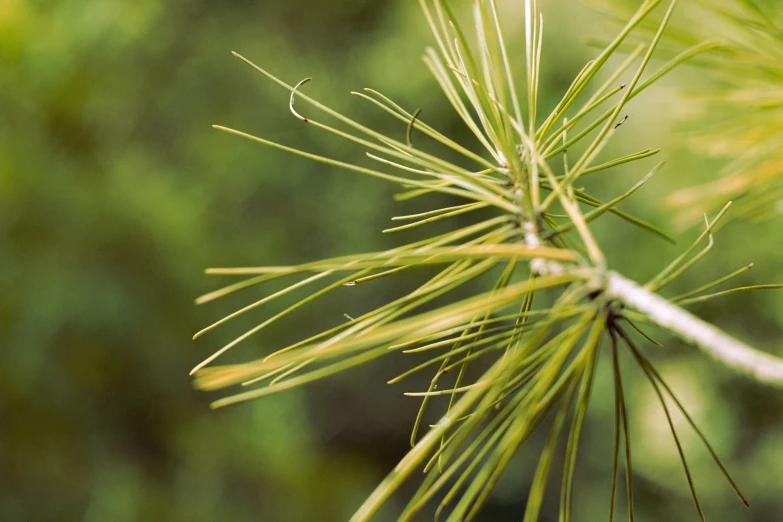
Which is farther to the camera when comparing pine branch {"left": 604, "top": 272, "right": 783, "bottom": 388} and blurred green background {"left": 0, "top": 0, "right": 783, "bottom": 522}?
blurred green background {"left": 0, "top": 0, "right": 783, "bottom": 522}

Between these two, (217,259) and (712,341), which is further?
(217,259)

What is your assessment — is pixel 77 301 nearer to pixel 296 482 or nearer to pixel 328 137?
pixel 296 482

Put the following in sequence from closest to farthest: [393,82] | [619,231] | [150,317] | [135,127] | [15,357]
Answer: [15,357] → [150,317] → [135,127] → [393,82] → [619,231]

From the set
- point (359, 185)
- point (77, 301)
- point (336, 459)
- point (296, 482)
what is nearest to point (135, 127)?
point (77, 301)

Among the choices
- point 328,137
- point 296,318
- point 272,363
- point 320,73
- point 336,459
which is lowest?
point 336,459

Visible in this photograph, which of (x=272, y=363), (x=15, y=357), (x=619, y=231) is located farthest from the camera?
(x=619, y=231)

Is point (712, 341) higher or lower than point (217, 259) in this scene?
higher

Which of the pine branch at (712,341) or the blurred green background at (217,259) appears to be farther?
the blurred green background at (217,259)

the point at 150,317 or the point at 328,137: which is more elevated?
the point at 328,137
